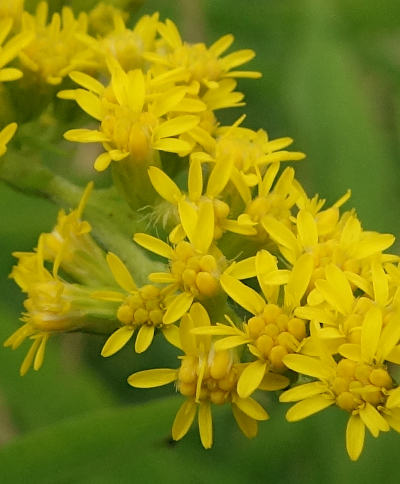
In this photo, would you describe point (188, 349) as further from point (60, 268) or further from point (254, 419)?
point (60, 268)

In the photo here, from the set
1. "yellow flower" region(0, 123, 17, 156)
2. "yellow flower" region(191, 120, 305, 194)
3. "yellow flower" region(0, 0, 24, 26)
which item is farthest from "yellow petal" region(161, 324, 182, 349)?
"yellow flower" region(0, 0, 24, 26)

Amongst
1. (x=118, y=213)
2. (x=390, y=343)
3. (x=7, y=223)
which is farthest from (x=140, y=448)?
(x=7, y=223)

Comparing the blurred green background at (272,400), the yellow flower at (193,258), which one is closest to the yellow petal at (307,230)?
the yellow flower at (193,258)

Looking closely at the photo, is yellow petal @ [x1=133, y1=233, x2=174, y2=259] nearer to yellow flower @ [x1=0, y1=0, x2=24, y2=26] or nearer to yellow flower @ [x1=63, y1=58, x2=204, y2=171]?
yellow flower @ [x1=63, y1=58, x2=204, y2=171]

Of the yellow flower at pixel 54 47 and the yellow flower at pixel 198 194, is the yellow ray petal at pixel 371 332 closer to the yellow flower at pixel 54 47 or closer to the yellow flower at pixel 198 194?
the yellow flower at pixel 198 194

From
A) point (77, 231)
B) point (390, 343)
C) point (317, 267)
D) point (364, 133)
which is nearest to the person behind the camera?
point (390, 343)

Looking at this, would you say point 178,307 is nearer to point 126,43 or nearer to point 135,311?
point 135,311
